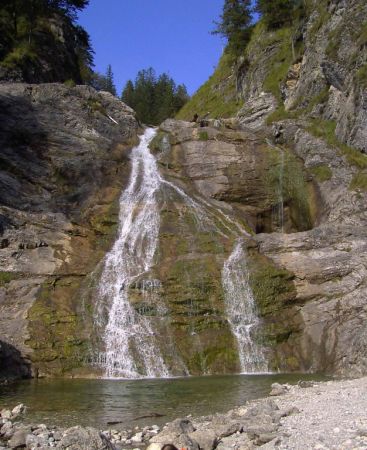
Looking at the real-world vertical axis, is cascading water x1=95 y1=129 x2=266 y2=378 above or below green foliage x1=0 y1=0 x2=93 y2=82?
below

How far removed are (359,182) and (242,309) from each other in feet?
39.0

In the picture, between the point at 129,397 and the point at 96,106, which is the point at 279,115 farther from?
the point at 129,397

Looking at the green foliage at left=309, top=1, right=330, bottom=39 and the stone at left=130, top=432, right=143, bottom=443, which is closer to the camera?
the stone at left=130, top=432, right=143, bottom=443

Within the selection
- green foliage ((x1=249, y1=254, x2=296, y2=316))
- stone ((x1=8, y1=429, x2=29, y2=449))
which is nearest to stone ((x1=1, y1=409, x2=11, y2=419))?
stone ((x1=8, y1=429, x2=29, y2=449))

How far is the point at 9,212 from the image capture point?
27.1m

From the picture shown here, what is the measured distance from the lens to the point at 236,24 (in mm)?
60188

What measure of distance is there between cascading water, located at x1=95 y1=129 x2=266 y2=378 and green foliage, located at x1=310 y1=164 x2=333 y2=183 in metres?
6.94

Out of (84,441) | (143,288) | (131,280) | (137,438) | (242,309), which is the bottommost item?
(137,438)

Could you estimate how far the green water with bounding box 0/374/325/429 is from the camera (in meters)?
13.0


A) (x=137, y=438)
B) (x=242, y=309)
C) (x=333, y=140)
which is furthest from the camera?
(x=333, y=140)

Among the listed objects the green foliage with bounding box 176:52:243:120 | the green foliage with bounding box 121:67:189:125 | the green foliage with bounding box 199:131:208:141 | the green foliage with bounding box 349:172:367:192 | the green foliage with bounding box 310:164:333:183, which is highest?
the green foliage with bounding box 121:67:189:125

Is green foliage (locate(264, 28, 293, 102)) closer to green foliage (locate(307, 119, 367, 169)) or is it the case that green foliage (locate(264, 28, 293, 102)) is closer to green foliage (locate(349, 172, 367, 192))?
green foliage (locate(307, 119, 367, 169))

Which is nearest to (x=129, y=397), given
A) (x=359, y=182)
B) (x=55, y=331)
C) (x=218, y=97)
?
(x=55, y=331)

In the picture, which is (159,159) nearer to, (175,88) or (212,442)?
(212,442)
